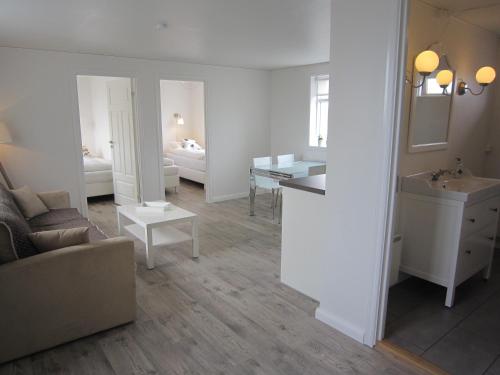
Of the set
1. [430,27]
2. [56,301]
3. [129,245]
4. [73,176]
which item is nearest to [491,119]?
[430,27]

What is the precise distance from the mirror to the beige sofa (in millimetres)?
2381

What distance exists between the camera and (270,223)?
492 cm

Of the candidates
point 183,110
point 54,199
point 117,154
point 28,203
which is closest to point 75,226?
point 28,203

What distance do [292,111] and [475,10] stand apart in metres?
3.49

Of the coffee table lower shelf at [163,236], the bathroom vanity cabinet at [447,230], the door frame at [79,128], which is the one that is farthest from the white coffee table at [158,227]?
the bathroom vanity cabinet at [447,230]

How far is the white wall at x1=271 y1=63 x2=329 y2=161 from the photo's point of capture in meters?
5.89

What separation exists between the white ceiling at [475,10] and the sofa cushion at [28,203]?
3960mm

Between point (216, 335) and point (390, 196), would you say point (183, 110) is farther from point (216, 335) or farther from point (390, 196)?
point (390, 196)

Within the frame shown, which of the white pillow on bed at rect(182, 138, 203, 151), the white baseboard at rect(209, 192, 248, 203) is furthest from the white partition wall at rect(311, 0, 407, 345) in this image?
the white pillow on bed at rect(182, 138, 203, 151)

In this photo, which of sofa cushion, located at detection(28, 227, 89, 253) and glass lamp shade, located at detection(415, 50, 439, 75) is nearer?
sofa cushion, located at detection(28, 227, 89, 253)

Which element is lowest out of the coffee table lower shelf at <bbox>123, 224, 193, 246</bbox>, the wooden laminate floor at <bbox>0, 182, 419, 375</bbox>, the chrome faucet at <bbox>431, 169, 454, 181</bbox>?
the wooden laminate floor at <bbox>0, 182, 419, 375</bbox>

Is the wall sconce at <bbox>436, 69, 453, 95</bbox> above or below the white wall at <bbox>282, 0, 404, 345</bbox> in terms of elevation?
→ above

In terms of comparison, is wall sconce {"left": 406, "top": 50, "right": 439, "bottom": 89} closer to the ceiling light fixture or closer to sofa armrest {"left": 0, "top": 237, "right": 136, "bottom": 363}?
the ceiling light fixture

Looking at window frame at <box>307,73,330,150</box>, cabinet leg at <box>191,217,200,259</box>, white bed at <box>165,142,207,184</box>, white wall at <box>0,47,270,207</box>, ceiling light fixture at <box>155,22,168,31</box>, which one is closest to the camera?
ceiling light fixture at <box>155,22,168,31</box>
